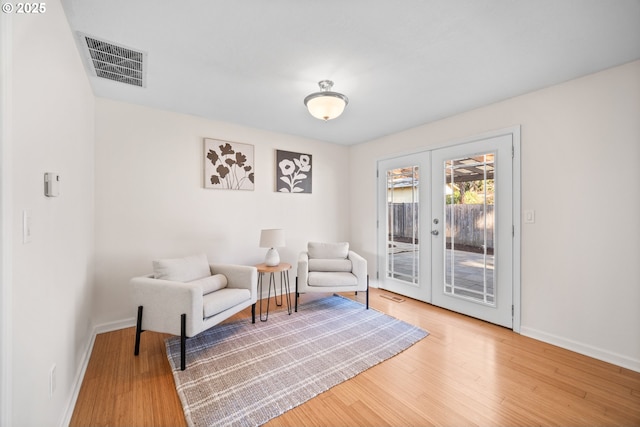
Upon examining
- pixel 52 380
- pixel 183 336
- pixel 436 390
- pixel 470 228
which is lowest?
pixel 436 390

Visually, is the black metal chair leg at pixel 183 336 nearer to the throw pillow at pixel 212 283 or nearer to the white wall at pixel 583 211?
the throw pillow at pixel 212 283

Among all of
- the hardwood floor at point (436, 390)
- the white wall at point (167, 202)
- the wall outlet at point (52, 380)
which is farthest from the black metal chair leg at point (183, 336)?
the white wall at point (167, 202)

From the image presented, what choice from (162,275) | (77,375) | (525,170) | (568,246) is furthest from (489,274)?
(77,375)

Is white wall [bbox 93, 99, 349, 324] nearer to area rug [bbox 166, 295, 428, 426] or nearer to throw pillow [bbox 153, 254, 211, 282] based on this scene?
throw pillow [bbox 153, 254, 211, 282]

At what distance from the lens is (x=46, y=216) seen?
131 cm

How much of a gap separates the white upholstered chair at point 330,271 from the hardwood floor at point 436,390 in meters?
1.07

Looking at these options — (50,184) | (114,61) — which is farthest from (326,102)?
(50,184)

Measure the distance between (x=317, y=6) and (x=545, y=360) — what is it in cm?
315

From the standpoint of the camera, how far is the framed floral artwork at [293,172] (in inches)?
155

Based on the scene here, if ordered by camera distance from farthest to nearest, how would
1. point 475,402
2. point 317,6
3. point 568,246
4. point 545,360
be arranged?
point 568,246, point 545,360, point 475,402, point 317,6

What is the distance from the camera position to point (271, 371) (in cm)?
208

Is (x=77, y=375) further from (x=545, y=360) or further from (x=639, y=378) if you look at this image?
(x=639, y=378)

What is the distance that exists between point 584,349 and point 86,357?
4.21m

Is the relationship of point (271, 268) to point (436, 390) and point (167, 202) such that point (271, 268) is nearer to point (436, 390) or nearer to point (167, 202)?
point (167, 202)
